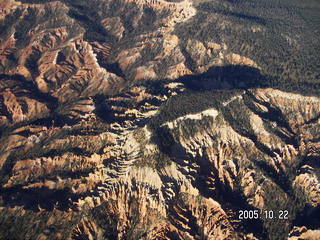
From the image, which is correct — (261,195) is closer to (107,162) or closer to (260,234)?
(260,234)

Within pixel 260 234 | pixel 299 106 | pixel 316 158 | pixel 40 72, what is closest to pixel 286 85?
pixel 299 106

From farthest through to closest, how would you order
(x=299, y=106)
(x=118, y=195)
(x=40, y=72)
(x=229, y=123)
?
1. (x=40, y=72)
2. (x=299, y=106)
3. (x=229, y=123)
4. (x=118, y=195)

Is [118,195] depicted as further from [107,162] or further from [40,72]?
[40,72]

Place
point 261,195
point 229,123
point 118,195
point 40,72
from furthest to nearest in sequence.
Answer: point 40,72, point 229,123, point 261,195, point 118,195

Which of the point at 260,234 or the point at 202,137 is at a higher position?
the point at 202,137

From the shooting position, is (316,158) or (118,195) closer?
(118,195)

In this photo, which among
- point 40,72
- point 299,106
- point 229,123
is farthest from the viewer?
point 40,72

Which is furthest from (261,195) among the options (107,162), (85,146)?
(85,146)
